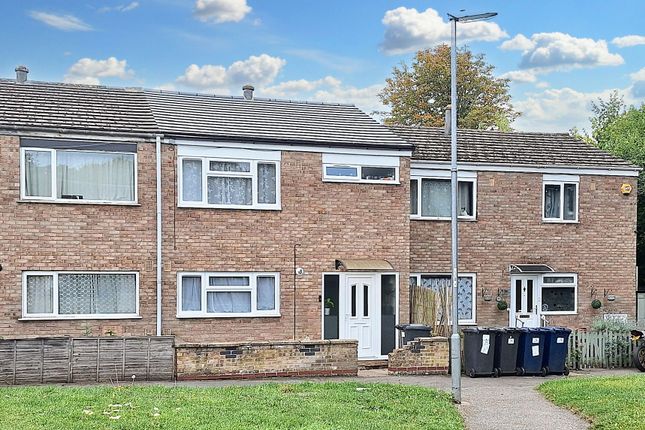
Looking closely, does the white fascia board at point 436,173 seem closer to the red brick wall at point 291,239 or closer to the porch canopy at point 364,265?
the red brick wall at point 291,239

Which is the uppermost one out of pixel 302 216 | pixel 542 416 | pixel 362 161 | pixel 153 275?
pixel 362 161

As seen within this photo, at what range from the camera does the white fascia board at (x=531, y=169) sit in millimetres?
22359

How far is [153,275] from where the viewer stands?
18.7 metres

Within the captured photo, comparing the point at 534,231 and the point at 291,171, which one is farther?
the point at 534,231

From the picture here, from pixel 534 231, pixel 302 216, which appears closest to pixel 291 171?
pixel 302 216

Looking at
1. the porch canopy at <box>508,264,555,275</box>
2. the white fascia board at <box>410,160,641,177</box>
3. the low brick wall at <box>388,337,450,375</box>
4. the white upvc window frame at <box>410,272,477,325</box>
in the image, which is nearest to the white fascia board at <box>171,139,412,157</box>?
the white fascia board at <box>410,160,641,177</box>

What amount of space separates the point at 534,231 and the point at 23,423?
16008mm

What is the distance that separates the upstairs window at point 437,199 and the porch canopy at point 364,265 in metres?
2.60

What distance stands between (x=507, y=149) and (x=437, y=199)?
3035 mm

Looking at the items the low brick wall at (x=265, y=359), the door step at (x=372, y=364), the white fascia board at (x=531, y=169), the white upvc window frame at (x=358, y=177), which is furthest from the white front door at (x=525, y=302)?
the low brick wall at (x=265, y=359)

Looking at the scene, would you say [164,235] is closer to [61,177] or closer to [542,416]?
[61,177]

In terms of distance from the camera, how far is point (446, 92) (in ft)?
154

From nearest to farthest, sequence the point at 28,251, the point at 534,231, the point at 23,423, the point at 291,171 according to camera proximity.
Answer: the point at 23,423
the point at 28,251
the point at 291,171
the point at 534,231

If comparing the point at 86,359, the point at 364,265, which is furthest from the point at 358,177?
the point at 86,359
